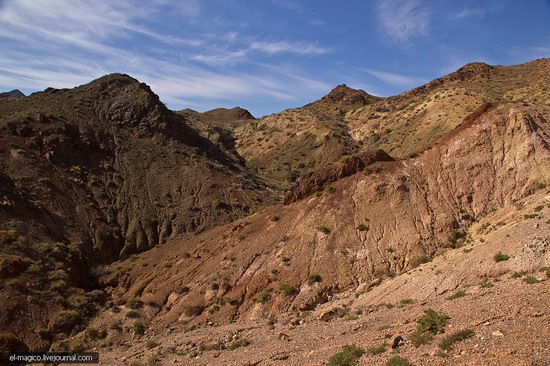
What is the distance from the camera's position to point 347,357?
507 inches

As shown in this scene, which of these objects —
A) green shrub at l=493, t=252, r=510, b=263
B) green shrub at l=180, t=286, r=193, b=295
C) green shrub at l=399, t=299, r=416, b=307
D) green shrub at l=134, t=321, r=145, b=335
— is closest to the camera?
green shrub at l=493, t=252, r=510, b=263

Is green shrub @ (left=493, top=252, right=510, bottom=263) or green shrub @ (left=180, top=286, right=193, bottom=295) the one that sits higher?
green shrub @ (left=493, top=252, right=510, bottom=263)

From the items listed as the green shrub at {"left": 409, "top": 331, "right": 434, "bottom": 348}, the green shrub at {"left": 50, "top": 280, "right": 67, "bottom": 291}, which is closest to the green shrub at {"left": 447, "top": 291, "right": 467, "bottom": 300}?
the green shrub at {"left": 409, "top": 331, "right": 434, "bottom": 348}

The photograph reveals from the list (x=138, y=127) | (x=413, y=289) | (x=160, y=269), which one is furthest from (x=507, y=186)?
(x=138, y=127)

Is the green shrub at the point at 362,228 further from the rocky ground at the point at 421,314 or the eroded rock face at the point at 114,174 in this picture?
the eroded rock face at the point at 114,174

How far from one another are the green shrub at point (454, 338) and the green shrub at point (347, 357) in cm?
243

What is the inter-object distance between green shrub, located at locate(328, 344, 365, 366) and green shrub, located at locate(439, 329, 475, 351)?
2426 mm

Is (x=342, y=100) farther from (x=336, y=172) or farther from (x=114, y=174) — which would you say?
(x=336, y=172)

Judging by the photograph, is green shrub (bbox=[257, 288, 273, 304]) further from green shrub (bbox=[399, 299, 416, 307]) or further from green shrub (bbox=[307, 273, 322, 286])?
green shrub (bbox=[399, 299, 416, 307])

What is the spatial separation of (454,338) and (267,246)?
63.5 ft

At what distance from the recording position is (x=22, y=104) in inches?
2456

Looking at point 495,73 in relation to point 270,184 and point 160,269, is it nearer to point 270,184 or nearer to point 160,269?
point 270,184

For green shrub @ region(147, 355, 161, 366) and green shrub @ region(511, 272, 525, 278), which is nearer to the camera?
green shrub @ region(511, 272, 525, 278)

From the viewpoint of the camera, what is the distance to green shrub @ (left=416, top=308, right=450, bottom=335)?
13039mm
